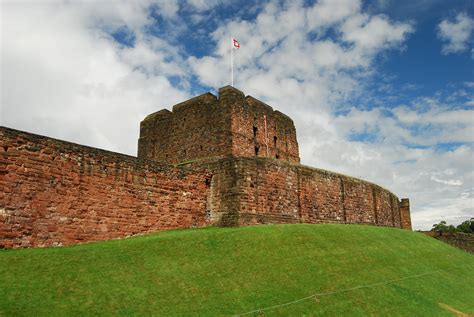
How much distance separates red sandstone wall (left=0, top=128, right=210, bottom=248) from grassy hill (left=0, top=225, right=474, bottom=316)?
1.48m

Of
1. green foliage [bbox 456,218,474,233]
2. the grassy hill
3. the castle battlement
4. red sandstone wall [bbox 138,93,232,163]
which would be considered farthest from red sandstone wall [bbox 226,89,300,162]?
green foliage [bbox 456,218,474,233]

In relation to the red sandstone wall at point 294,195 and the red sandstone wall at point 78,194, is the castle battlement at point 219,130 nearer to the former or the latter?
the red sandstone wall at point 294,195

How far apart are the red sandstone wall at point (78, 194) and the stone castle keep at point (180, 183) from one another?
0.10ft

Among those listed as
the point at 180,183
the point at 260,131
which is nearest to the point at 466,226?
the point at 260,131

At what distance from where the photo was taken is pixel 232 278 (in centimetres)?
1031

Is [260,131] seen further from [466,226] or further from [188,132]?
[466,226]

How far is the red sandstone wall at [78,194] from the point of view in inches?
469

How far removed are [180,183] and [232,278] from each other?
7.64 meters

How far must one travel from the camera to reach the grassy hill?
841 centimetres

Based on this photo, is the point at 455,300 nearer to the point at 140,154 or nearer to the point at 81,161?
the point at 81,161

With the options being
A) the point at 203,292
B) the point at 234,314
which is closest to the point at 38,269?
the point at 203,292

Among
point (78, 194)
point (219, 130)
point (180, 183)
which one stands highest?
point (219, 130)

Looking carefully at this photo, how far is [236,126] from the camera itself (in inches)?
914

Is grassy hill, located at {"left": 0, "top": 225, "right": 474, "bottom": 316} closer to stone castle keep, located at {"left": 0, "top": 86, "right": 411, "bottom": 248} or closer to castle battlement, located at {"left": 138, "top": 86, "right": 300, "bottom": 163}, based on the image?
stone castle keep, located at {"left": 0, "top": 86, "right": 411, "bottom": 248}
